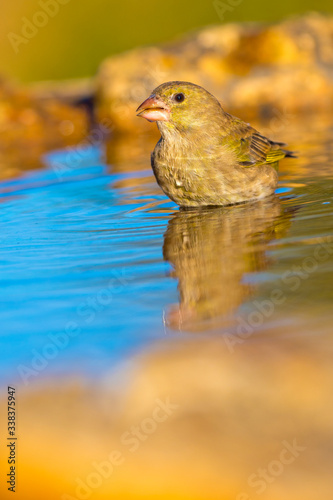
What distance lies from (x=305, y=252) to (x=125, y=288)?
2.71 feet

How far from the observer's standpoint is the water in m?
2.54

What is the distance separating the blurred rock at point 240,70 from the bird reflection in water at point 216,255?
7.35 meters

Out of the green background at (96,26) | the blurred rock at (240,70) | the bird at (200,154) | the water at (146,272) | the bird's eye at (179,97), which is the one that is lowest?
the water at (146,272)

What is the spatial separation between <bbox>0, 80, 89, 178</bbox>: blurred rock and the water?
4.97 m

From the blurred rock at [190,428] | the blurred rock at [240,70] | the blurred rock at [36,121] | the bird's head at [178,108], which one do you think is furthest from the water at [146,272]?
the blurred rock at [240,70]

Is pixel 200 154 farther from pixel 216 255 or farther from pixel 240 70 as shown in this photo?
pixel 240 70

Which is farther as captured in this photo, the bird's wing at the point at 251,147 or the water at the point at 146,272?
the bird's wing at the point at 251,147

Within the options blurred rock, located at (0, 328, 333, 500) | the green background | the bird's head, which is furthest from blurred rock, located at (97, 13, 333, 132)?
blurred rock, located at (0, 328, 333, 500)

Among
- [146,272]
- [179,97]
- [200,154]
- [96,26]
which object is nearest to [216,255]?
[146,272]

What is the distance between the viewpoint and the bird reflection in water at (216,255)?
2754 mm

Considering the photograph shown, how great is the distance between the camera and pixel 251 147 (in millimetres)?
5516

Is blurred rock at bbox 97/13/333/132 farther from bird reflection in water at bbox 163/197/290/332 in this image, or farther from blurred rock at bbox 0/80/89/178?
bird reflection in water at bbox 163/197/290/332

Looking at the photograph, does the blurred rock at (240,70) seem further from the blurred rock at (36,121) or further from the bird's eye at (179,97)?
the bird's eye at (179,97)

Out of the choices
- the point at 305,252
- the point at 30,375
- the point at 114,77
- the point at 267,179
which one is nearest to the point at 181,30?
the point at 114,77
